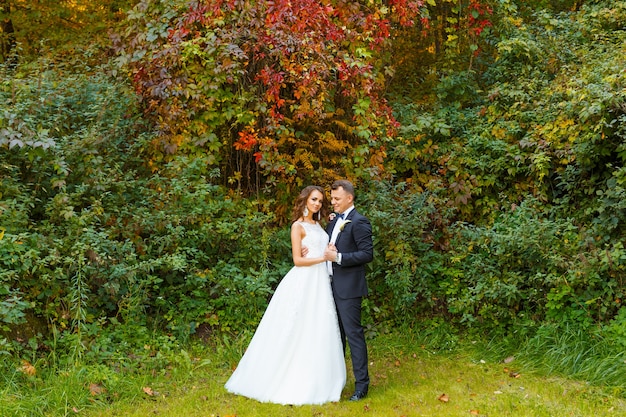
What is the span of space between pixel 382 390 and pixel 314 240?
157cm

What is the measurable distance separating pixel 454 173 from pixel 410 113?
1270mm

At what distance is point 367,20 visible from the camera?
7965 mm

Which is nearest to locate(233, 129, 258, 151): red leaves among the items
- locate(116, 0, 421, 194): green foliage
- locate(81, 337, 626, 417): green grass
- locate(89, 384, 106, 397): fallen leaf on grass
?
locate(116, 0, 421, 194): green foliage

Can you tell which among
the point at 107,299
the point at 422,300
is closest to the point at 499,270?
the point at 422,300

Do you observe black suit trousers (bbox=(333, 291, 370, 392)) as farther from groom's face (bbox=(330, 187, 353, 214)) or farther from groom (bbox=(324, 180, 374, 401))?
groom's face (bbox=(330, 187, 353, 214))

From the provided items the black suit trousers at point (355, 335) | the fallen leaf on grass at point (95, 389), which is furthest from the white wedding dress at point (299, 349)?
the fallen leaf on grass at point (95, 389)

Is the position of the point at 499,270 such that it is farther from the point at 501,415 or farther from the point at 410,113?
the point at 410,113

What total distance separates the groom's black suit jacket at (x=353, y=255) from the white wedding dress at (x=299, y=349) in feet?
0.58

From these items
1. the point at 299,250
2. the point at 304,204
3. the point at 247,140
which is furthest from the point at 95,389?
the point at 247,140

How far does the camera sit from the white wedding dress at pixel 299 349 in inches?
220

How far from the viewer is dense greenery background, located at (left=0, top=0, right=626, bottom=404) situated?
253 inches

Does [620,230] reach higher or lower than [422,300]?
higher

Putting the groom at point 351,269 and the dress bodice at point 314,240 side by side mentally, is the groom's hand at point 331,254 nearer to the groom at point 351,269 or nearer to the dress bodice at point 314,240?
the groom at point 351,269

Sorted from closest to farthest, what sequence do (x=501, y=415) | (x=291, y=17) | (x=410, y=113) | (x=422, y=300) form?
(x=501, y=415), (x=291, y=17), (x=422, y=300), (x=410, y=113)
